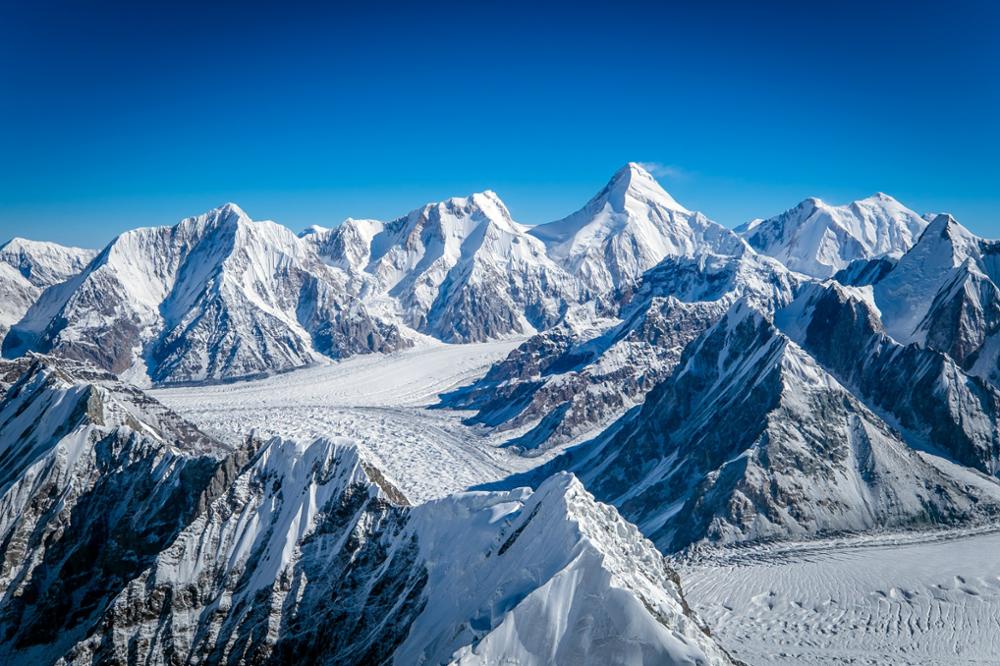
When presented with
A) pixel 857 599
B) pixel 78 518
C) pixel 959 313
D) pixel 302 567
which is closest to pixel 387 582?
pixel 302 567

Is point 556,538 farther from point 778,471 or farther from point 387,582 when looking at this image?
point 778,471

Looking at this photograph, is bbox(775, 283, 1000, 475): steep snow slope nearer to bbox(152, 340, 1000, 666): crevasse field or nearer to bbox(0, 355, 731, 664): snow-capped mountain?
bbox(152, 340, 1000, 666): crevasse field

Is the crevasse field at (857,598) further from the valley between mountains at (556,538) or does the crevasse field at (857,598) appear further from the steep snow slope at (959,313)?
the steep snow slope at (959,313)

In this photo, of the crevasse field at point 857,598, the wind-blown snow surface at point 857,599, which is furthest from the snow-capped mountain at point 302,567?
the crevasse field at point 857,598

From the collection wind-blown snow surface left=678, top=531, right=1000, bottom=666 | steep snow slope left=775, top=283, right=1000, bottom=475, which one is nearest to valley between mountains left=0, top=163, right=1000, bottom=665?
wind-blown snow surface left=678, top=531, right=1000, bottom=666

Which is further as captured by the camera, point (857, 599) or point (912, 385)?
point (912, 385)
